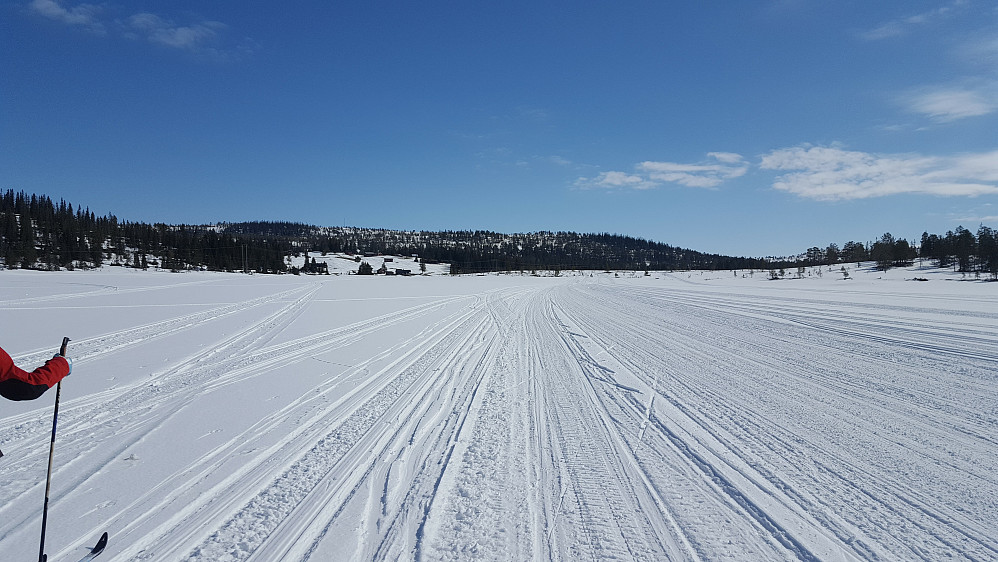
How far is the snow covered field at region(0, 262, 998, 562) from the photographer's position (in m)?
3.32

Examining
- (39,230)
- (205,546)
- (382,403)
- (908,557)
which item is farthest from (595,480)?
(39,230)

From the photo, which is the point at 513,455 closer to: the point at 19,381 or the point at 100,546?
the point at 100,546

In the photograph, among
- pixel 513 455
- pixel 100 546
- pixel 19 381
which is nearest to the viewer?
pixel 19 381

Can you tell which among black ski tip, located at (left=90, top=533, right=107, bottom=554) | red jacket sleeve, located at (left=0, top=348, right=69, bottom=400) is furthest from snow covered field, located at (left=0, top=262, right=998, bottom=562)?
red jacket sleeve, located at (left=0, top=348, right=69, bottom=400)

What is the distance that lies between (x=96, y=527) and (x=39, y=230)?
11090 cm

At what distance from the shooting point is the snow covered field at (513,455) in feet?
10.9

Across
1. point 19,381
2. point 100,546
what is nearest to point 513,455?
point 100,546

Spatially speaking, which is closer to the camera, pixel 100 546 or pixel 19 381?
pixel 19 381

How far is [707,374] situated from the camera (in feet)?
27.6

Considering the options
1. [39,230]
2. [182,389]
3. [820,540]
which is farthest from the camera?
[39,230]

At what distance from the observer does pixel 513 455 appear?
4812mm

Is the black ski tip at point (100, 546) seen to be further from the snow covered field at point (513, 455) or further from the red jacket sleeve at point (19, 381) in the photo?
the red jacket sleeve at point (19, 381)

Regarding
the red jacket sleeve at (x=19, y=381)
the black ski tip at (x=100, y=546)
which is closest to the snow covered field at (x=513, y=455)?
the black ski tip at (x=100, y=546)

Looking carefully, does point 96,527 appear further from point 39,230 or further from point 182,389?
point 39,230
